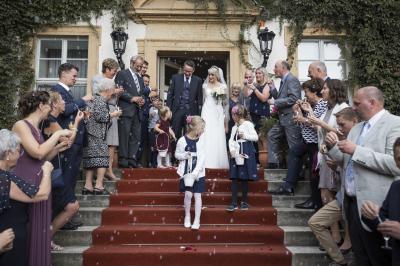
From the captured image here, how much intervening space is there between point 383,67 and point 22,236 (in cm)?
855

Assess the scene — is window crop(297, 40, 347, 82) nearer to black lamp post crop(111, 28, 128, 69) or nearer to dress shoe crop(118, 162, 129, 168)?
black lamp post crop(111, 28, 128, 69)

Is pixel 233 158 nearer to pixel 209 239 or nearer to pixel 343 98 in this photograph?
pixel 209 239

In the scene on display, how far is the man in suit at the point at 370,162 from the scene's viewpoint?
3.50 meters

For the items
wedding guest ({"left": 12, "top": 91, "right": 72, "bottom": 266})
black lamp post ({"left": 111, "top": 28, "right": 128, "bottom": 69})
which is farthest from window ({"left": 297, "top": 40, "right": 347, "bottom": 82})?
wedding guest ({"left": 12, "top": 91, "right": 72, "bottom": 266})

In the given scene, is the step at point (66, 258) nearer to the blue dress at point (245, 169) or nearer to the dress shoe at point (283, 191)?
the blue dress at point (245, 169)

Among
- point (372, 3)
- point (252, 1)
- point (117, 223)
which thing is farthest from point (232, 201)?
point (372, 3)

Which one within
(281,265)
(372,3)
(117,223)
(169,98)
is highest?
(372,3)

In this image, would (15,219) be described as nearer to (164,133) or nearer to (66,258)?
(66,258)

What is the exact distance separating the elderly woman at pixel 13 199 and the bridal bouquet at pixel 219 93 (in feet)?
14.8

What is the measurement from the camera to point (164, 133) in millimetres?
7711

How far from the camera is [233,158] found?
228 inches

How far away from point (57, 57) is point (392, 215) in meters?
8.90

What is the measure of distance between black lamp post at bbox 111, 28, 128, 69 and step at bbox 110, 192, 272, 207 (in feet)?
13.6

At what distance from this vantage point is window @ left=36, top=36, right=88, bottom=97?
1003 centimetres
